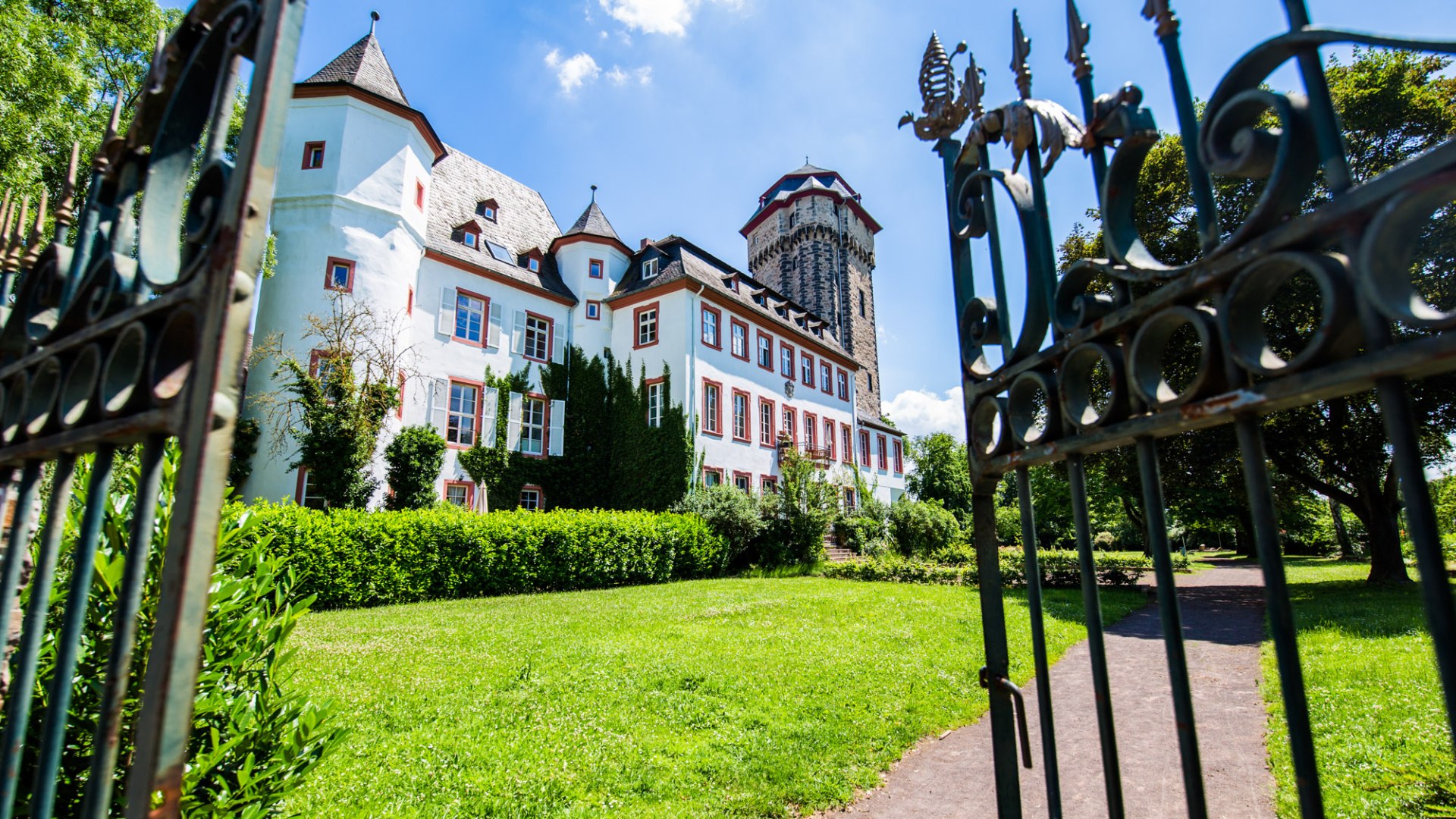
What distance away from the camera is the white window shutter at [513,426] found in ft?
72.2

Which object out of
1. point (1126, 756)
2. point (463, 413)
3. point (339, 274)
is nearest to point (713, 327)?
point (463, 413)

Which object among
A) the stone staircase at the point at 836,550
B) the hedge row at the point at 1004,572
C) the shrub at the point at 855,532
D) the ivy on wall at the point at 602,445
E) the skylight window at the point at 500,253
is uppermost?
the skylight window at the point at 500,253

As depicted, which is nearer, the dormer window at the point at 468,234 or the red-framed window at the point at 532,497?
the red-framed window at the point at 532,497

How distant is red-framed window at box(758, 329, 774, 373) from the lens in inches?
1126

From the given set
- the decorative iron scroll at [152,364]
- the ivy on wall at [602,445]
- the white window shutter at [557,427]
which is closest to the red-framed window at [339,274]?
the ivy on wall at [602,445]

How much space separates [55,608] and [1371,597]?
17414 millimetres

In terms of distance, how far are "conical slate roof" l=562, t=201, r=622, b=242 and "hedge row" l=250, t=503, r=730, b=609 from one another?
1278 cm

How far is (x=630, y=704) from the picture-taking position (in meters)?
5.75

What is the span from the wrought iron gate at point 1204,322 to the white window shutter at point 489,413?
2130cm

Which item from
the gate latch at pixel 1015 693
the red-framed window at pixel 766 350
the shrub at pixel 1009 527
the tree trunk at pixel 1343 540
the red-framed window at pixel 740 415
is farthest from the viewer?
the shrub at pixel 1009 527

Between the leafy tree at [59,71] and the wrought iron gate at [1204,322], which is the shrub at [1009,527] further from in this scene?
the wrought iron gate at [1204,322]

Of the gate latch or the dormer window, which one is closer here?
the gate latch

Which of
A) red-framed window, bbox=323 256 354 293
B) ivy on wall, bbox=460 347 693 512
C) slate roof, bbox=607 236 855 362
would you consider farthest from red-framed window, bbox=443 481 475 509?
slate roof, bbox=607 236 855 362

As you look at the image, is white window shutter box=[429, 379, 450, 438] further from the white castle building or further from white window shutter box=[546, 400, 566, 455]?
white window shutter box=[546, 400, 566, 455]
